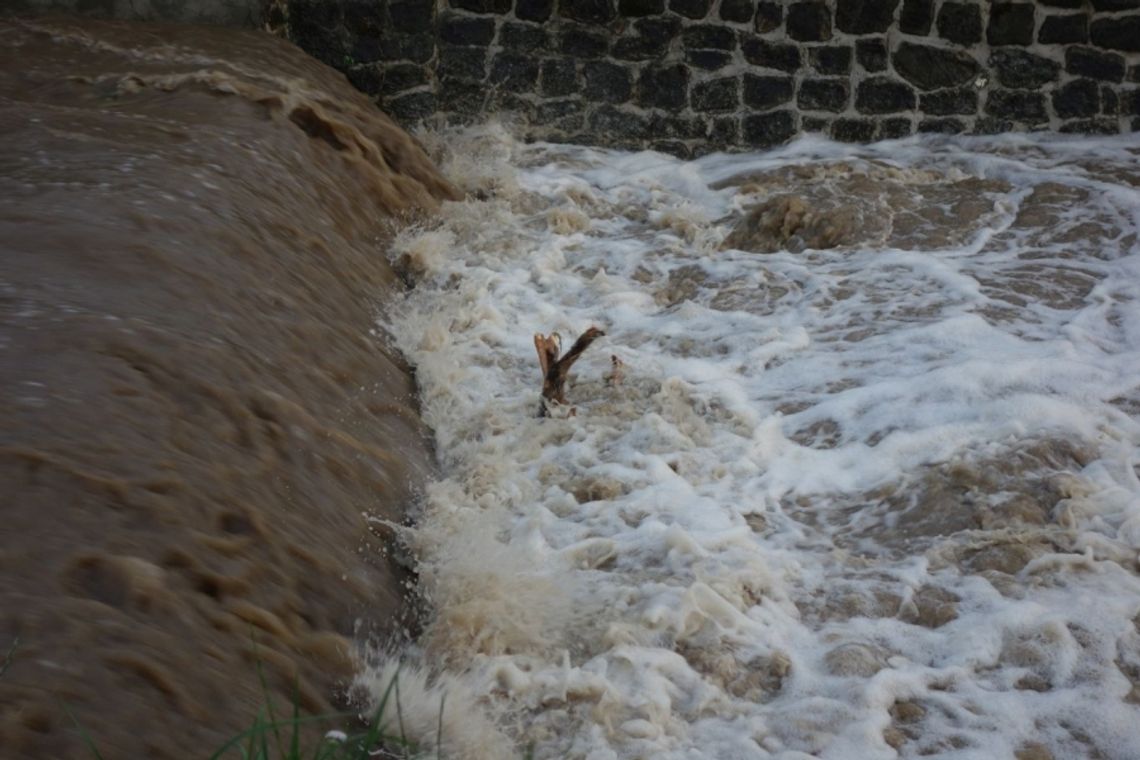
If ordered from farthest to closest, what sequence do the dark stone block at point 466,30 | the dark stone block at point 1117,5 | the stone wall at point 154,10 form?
the dark stone block at point 466,30, the dark stone block at point 1117,5, the stone wall at point 154,10

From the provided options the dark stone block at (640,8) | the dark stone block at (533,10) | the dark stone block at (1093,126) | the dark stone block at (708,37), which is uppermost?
the dark stone block at (640,8)

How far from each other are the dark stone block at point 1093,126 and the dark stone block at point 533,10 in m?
2.92

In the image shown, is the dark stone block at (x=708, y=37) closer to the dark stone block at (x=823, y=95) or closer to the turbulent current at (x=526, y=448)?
the dark stone block at (x=823, y=95)

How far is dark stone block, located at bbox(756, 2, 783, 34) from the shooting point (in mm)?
6742

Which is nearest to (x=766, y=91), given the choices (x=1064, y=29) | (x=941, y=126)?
(x=941, y=126)

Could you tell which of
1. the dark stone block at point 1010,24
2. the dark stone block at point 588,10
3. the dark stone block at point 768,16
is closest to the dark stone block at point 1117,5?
the dark stone block at point 1010,24

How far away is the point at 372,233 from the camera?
5.43 m

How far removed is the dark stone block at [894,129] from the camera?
22.6 ft

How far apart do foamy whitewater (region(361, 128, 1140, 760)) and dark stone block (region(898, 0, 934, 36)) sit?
75 centimetres

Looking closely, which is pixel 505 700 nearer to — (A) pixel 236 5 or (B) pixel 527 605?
(B) pixel 527 605

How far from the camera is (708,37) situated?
682 centimetres

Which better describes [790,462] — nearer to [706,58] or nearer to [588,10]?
[706,58]

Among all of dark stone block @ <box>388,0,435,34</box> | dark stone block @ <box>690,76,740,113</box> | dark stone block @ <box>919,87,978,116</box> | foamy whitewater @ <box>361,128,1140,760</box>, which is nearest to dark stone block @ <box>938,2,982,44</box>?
dark stone block @ <box>919,87,978,116</box>

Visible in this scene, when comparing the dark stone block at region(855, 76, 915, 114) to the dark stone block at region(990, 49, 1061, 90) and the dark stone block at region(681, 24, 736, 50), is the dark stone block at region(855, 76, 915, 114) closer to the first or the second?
the dark stone block at region(990, 49, 1061, 90)
